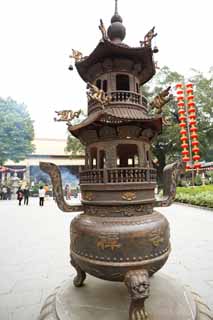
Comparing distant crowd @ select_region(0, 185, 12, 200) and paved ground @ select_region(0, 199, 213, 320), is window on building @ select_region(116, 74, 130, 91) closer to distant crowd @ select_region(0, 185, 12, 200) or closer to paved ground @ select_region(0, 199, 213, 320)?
paved ground @ select_region(0, 199, 213, 320)

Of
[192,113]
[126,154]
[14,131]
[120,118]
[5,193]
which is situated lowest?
[5,193]

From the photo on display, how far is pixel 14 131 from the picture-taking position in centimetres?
2156

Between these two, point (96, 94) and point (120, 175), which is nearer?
point (96, 94)

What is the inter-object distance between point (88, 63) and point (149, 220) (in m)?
2.42

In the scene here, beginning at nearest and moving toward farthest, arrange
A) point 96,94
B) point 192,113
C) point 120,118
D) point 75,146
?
point 96,94 < point 120,118 < point 192,113 < point 75,146

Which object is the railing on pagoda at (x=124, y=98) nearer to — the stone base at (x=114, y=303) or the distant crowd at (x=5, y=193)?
the stone base at (x=114, y=303)

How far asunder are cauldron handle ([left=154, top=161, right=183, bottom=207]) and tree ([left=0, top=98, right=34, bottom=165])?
2143cm

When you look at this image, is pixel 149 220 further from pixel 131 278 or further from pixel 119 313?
pixel 119 313

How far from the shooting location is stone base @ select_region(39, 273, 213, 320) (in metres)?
2.38

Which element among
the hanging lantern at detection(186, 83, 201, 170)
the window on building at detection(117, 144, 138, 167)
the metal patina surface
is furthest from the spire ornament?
the hanging lantern at detection(186, 83, 201, 170)

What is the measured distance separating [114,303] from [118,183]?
1.61m

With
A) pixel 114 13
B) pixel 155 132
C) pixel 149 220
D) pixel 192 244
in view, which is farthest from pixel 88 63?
pixel 192 244

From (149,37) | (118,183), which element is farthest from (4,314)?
(149,37)

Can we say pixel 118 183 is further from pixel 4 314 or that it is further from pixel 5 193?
pixel 5 193
